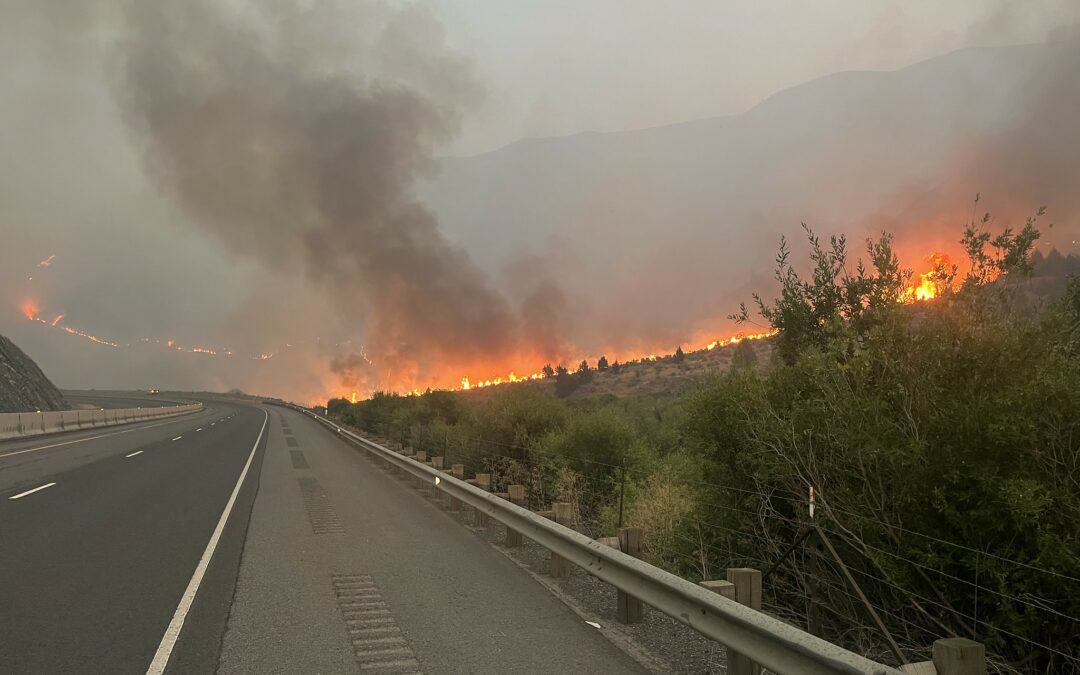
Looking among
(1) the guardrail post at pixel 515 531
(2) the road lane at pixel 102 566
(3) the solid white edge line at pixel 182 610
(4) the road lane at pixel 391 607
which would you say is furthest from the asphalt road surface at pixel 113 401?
(1) the guardrail post at pixel 515 531

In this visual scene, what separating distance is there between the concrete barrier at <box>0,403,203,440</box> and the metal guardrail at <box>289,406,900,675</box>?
97.1 feet

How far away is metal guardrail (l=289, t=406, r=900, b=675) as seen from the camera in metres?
3.14

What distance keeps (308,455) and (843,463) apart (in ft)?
65.8

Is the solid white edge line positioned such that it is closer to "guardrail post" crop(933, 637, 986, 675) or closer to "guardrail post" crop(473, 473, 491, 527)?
"guardrail post" crop(473, 473, 491, 527)

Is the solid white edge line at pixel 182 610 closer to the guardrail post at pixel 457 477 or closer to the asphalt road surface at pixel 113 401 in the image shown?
the guardrail post at pixel 457 477

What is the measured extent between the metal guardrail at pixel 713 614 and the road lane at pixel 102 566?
298 centimetres

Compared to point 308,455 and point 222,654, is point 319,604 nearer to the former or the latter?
point 222,654

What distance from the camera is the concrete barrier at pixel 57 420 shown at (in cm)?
2784

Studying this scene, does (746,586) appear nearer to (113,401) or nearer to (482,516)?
(482,516)

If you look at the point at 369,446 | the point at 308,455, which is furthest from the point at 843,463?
the point at 308,455

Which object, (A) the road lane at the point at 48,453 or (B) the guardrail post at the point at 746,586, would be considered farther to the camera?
(A) the road lane at the point at 48,453

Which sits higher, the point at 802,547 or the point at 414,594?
the point at 802,547

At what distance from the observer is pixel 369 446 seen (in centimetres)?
2081

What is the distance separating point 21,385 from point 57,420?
14.7 meters
